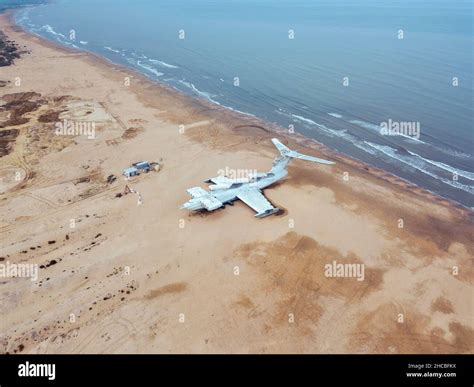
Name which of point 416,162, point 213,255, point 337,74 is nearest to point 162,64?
point 337,74

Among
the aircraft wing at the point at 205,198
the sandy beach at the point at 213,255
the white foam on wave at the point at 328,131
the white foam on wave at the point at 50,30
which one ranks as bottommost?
the sandy beach at the point at 213,255

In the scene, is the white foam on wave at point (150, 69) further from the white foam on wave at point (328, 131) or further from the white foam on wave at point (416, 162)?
the white foam on wave at point (416, 162)

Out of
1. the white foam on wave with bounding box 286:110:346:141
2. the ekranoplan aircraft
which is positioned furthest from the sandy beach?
the white foam on wave with bounding box 286:110:346:141

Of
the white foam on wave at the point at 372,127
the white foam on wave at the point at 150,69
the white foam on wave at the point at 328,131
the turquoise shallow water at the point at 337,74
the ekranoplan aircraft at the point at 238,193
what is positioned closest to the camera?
the ekranoplan aircraft at the point at 238,193

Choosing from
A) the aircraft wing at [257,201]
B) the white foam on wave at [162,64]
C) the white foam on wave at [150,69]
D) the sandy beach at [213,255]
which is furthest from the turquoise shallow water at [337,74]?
the aircraft wing at [257,201]

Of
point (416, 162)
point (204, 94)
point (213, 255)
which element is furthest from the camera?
point (204, 94)

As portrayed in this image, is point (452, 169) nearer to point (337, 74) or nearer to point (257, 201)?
point (257, 201)

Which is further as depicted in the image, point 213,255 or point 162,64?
point 162,64

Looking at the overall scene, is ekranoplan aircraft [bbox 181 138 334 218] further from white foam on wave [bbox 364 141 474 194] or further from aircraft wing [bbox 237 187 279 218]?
white foam on wave [bbox 364 141 474 194]
